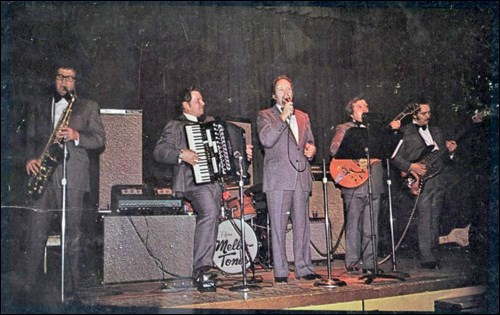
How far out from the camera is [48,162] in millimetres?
4254

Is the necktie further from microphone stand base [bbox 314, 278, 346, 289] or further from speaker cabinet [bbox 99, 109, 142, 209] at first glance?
speaker cabinet [bbox 99, 109, 142, 209]

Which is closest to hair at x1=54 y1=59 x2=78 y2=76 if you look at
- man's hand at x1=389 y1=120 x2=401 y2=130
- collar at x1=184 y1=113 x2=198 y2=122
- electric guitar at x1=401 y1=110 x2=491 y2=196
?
collar at x1=184 y1=113 x2=198 y2=122

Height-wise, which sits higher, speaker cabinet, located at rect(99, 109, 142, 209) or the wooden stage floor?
speaker cabinet, located at rect(99, 109, 142, 209)

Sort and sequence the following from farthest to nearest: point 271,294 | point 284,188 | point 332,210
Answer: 1. point 332,210
2. point 284,188
3. point 271,294

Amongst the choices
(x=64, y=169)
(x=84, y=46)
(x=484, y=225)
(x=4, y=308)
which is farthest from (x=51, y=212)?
(x=484, y=225)

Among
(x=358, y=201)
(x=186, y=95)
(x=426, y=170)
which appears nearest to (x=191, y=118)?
(x=186, y=95)

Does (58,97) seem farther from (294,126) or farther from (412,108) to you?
(412,108)

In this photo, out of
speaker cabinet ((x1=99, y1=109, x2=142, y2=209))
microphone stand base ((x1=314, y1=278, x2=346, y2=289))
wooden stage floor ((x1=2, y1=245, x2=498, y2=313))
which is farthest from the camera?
speaker cabinet ((x1=99, y1=109, x2=142, y2=209))

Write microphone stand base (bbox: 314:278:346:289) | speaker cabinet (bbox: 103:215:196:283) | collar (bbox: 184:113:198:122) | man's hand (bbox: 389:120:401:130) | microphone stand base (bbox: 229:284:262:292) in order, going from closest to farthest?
microphone stand base (bbox: 229:284:262:292), microphone stand base (bbox: 314:278:346:289), speaker cabinet (bbox: 103:215:196:283), collar (bbox: 184:113:198:122), man's hand (bbox: 389:120:401:130)

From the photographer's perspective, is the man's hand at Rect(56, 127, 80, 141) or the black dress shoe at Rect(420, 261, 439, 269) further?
the black dress shoe at Rect(420, 261, 439, 269)

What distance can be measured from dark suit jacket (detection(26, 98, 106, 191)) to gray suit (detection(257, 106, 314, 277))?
1457 mm

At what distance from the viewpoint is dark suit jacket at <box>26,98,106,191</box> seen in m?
4.33

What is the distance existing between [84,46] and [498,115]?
362 centimetres

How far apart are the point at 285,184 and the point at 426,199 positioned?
1.51 metres
